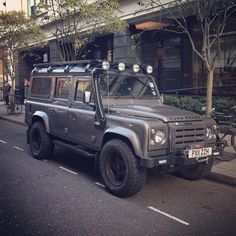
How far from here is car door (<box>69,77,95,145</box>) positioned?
684cm

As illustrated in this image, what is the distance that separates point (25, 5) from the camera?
26.4m

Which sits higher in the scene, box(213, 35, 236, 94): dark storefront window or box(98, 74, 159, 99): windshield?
box(213, 35, 236, 94): dark storefront window

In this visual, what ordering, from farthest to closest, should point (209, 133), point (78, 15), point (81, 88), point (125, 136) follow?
point (78, 15) < point (81, 88) < point (209, 133) < point (125, 136)

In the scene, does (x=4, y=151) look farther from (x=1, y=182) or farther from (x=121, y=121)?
(x=121, y=121)

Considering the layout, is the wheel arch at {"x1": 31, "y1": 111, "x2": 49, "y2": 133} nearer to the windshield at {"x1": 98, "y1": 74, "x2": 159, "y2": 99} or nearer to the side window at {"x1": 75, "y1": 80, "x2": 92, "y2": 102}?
the side window at {"x1": 75, "y1": 80, "x2": 92, "y2": 102}

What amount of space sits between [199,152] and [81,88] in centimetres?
271

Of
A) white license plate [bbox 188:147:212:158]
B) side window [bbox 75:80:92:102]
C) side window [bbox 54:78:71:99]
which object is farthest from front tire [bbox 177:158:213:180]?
side window [bbox 54:78:71:99]

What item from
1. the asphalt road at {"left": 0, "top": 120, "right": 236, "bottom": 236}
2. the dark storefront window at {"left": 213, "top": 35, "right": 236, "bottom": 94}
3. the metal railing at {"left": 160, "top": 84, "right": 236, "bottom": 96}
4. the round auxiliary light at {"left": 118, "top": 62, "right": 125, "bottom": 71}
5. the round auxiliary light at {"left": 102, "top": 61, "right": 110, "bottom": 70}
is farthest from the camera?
the dark storefront window at {"left": 213, "top": 35, "right": 236, "bottom": 94}

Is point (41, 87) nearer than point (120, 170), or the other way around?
point (120, 170)

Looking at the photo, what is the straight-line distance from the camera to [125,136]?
586 cm

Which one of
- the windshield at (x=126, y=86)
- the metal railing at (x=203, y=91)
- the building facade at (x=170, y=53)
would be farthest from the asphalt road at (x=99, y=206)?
the building facade at (x=170, y=53)

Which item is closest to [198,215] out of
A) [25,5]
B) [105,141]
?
[105,141]

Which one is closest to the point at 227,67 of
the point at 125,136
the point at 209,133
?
the point at 209,133

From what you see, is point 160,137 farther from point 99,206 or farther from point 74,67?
point 74,67
